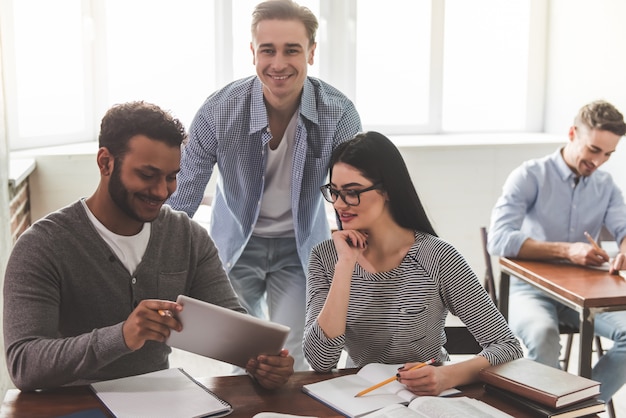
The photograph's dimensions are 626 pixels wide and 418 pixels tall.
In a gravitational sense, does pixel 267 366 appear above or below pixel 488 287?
above

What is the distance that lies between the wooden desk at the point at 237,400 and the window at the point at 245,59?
2749mm

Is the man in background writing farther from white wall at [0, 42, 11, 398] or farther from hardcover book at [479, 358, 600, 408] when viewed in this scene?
white wall at [0, 42, 11, 398]

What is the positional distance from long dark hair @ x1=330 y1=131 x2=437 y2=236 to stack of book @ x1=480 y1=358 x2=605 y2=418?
53 centimetres

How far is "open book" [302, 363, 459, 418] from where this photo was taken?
1622 mm

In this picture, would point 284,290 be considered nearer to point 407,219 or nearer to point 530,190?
point 407,219

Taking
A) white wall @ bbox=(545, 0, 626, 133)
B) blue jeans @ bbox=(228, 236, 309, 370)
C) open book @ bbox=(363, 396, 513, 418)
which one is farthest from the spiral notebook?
white wall @ bbox=(545, 0, 626, 133)

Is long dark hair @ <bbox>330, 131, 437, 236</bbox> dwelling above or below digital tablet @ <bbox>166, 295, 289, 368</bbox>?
above

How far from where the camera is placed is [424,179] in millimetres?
4758

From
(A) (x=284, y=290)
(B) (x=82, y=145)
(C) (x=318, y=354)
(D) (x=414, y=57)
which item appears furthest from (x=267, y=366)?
(D) (x=414, y=57)

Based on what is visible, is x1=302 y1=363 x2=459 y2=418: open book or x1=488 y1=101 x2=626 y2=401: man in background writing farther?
x1=488 y1=101 x2=626 y2=401: man in background writing

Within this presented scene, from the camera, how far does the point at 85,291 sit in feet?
6.02

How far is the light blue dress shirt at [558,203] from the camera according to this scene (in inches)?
135

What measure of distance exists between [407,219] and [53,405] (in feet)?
3.39

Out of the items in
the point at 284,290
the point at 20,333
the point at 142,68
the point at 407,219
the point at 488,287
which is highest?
the point at 142,68
